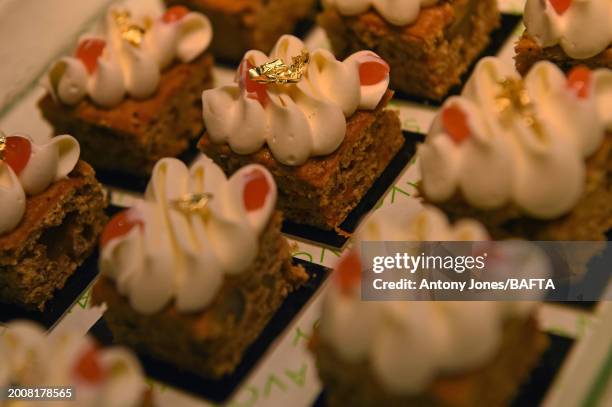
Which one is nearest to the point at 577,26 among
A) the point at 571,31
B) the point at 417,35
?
the point at 571,31

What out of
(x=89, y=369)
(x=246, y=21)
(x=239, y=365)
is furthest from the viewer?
(x=246, y=21)

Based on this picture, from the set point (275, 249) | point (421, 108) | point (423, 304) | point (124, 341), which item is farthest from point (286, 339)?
point (421, 108)

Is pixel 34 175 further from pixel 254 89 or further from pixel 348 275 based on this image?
pixel 348 275

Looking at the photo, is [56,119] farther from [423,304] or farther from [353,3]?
[423,304]

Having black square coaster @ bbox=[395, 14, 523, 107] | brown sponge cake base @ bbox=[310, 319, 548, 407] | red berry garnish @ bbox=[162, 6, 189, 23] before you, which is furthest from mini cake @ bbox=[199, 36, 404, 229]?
brown sponge cake base @ bbox=[310, 319, 548, 407]

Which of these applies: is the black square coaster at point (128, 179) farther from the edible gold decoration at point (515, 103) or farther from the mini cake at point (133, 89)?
the edible gold decoration at point (515, 103)

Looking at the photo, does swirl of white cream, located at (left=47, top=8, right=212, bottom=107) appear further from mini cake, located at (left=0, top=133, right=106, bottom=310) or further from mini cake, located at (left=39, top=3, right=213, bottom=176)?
mini cake, located at (left=0, top=133, right=106, bottom=310)

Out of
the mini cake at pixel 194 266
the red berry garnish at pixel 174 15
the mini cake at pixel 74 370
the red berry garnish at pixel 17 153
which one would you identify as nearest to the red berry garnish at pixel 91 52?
the red berry garnish at pixel 174 15
